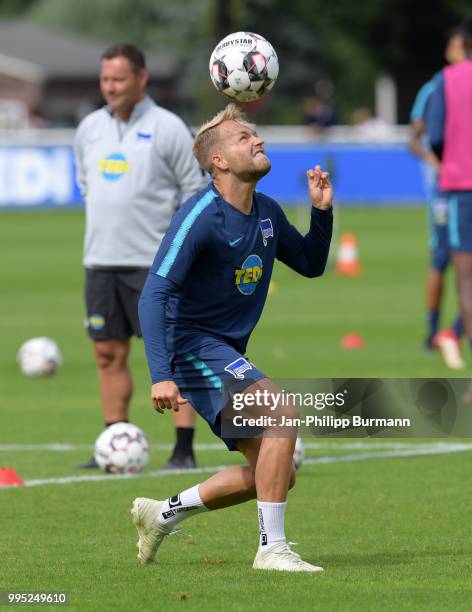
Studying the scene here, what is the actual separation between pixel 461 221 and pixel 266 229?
484cm

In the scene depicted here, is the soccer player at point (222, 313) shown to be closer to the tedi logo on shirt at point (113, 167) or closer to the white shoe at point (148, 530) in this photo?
the white shoe at point (148, 530)

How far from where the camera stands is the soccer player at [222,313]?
6.84 metres

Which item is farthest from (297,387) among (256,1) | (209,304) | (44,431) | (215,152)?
(256,1)

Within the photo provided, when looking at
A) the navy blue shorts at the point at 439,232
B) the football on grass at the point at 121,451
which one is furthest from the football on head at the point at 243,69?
the navy blue shorts at the point at 439,232

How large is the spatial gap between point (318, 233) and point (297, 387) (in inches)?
39.4

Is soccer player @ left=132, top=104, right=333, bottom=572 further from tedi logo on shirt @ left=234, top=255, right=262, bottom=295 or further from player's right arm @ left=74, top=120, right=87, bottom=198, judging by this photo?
player's right arm @ left=74, top=120, right=87, bottom=198

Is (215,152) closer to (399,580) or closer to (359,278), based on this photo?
(399,580)

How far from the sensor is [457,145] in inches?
472

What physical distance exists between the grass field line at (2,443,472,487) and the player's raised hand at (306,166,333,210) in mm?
2854

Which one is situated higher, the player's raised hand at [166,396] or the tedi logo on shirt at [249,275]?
the tedi logo on shirt at [249,275]

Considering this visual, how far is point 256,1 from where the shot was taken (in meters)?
75.5

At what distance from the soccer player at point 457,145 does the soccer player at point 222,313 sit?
4654 mm

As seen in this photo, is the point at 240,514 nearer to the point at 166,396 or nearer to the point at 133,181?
the point at 166,396

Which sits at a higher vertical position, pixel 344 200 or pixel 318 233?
pixel 318 233
